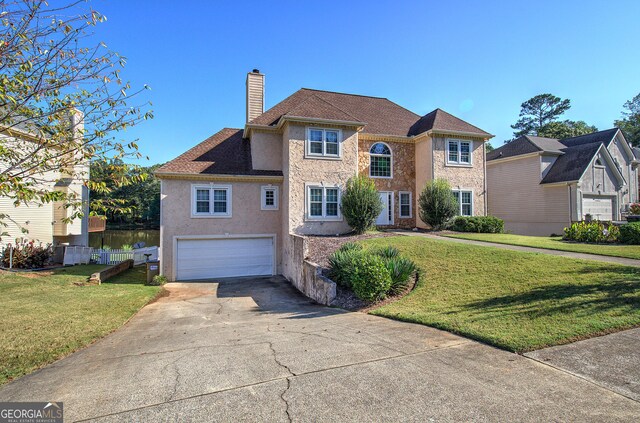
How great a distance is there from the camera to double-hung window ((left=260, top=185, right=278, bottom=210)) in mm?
17031

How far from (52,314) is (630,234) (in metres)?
19.6

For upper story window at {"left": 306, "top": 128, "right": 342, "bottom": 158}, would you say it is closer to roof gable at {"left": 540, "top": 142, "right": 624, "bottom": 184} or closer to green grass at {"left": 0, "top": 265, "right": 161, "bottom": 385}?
green grass at {"left": 0, "top": 265, "right": 161, "bottom": 385}

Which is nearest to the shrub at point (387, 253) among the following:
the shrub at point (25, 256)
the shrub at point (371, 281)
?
the shrub at point (371, 281)

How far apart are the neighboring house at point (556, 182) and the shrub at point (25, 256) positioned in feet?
93.6

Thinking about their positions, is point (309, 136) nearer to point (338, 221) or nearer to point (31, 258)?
point (338, 221)

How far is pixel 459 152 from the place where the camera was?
19.2m

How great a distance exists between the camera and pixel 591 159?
20.0 metres

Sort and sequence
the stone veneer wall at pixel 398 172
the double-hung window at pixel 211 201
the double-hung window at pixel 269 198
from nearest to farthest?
1. the double-hung window at pixel 211 201
2. the double-hung window at pixel 269 198
3. the stone veneer wall at pixel 398 172

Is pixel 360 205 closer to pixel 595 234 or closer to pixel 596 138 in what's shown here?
pixel 595 234

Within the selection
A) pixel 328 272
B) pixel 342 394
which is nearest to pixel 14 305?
pixel 328 272

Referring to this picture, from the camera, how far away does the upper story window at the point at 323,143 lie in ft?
53.2

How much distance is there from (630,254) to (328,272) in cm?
964

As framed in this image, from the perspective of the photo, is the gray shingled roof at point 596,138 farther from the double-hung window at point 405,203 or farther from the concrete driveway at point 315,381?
the concrete driveway at point 315,381

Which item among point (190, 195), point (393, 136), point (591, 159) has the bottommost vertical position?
point (190, 195)
